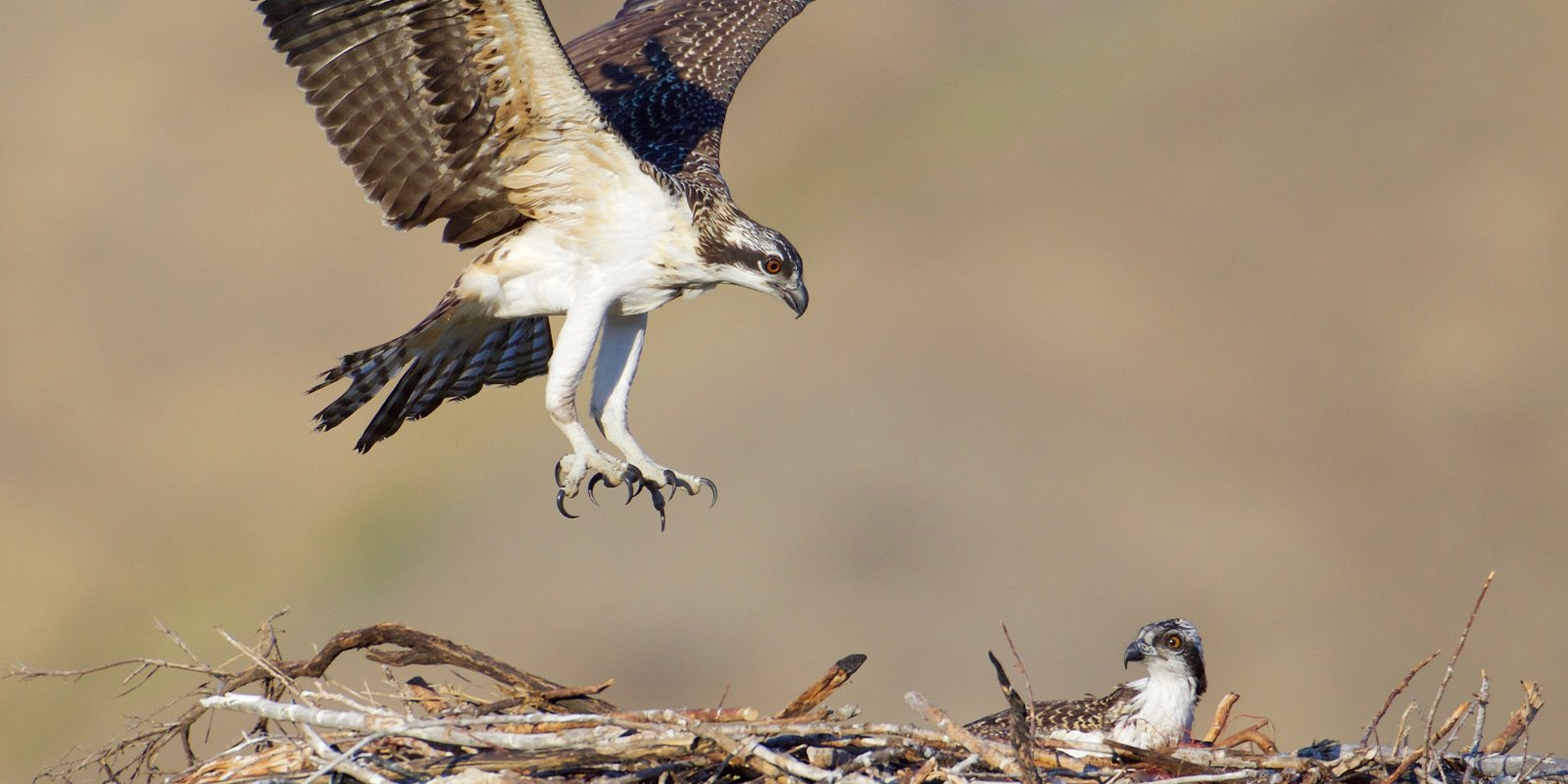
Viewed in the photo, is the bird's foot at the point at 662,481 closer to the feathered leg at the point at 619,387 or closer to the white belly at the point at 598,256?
A: the feathered leg at the point at 619,387

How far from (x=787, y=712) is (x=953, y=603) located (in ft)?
39.0

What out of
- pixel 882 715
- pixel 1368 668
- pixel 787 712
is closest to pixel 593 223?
pixel 787 712

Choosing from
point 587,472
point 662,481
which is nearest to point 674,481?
point 662,481

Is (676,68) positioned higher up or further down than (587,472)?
higher up

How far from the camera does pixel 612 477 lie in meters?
6.82

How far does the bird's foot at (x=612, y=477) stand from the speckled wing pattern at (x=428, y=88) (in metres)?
1.14

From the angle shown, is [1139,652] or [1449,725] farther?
[1139,652]

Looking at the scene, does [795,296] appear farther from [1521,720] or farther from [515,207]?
[1521,720]

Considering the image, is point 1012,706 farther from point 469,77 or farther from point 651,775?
point 469,77

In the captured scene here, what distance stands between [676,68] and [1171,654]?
3899mm

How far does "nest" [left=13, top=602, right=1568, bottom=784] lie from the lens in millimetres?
4906

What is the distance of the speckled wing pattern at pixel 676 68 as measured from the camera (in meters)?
7.96

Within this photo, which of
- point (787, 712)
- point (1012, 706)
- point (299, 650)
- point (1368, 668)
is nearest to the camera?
point (1012, 706)

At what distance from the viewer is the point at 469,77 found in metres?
6.46
